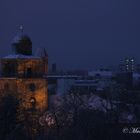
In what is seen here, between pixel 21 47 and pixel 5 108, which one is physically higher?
pixel 21 47

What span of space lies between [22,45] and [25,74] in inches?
116

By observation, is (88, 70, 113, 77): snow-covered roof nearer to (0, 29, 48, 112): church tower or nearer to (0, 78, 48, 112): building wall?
(0, 29, 48, 112): church tower

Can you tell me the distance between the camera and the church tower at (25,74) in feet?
184

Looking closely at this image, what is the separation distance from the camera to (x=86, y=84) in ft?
276

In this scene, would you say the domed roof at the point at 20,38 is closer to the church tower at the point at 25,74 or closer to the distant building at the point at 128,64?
the church tower at the point at 25,74

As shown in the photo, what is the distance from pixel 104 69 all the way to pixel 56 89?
65531mm

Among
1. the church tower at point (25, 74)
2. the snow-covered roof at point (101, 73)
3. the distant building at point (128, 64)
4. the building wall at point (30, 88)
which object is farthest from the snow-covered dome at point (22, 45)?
the distant building at point (128, 64)

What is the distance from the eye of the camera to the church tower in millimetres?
56094

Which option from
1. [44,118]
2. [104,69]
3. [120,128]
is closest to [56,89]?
[44,118]

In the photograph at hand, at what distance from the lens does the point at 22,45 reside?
5894 cm

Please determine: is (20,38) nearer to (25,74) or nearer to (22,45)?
(22,45)

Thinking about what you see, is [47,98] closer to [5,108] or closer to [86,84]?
[5,108]

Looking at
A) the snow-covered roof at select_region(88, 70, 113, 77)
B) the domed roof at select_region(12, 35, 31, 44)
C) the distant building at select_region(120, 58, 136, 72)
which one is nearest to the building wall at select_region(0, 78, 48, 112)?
the domed roof at select_region(12, 35, 31, 44)

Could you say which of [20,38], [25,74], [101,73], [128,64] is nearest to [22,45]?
[20,38]
